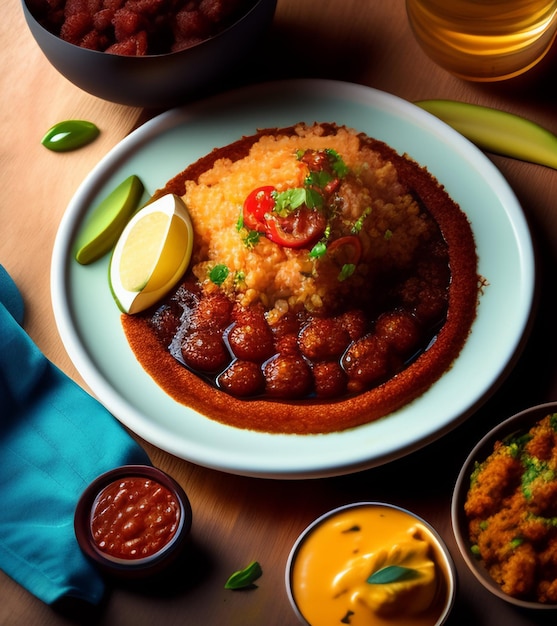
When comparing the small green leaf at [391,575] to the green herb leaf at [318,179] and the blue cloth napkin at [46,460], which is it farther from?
the green herb leaf at [318,179]

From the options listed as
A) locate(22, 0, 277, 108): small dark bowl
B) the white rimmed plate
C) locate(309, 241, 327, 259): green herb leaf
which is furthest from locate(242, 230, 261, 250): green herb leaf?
locate(22, 0, 277, 108): small dark bowl

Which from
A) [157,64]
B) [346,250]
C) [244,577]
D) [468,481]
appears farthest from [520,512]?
[157,64]

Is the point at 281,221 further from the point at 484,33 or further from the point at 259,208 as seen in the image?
the point at 484,33

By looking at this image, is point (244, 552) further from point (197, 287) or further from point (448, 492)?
point (197, 287)

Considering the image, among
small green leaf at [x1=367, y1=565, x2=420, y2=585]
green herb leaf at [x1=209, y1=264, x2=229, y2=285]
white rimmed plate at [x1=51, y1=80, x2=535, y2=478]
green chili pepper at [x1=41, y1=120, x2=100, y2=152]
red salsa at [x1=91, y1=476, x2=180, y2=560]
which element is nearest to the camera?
small green leaf at [x1=367, y1=565, x2=420, y2=585]

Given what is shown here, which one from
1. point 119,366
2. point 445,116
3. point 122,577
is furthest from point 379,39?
point 122,577

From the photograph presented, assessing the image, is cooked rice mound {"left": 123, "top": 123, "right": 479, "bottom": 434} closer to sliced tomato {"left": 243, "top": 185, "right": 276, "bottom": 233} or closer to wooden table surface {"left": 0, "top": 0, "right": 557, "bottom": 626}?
sliced tomato {"left": 243, "top": 185, "right": 276, "bottom": 233}

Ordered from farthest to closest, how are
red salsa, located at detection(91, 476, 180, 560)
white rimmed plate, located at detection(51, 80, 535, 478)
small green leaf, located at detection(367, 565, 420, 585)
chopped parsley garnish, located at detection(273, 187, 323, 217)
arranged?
chopped parsley garnish, located at detection(273, 187, 323, 217), white rimmed plate, located at detection(51, 80, 535, 478), red salsa, located at detection(91, 476, 180, 560), small green leaf, located at detection(367, 565, 420, 585)

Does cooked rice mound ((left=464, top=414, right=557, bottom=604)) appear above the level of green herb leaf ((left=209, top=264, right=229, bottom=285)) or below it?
below

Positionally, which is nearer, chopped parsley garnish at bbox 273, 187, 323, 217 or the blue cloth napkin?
the blue cloth napkin
